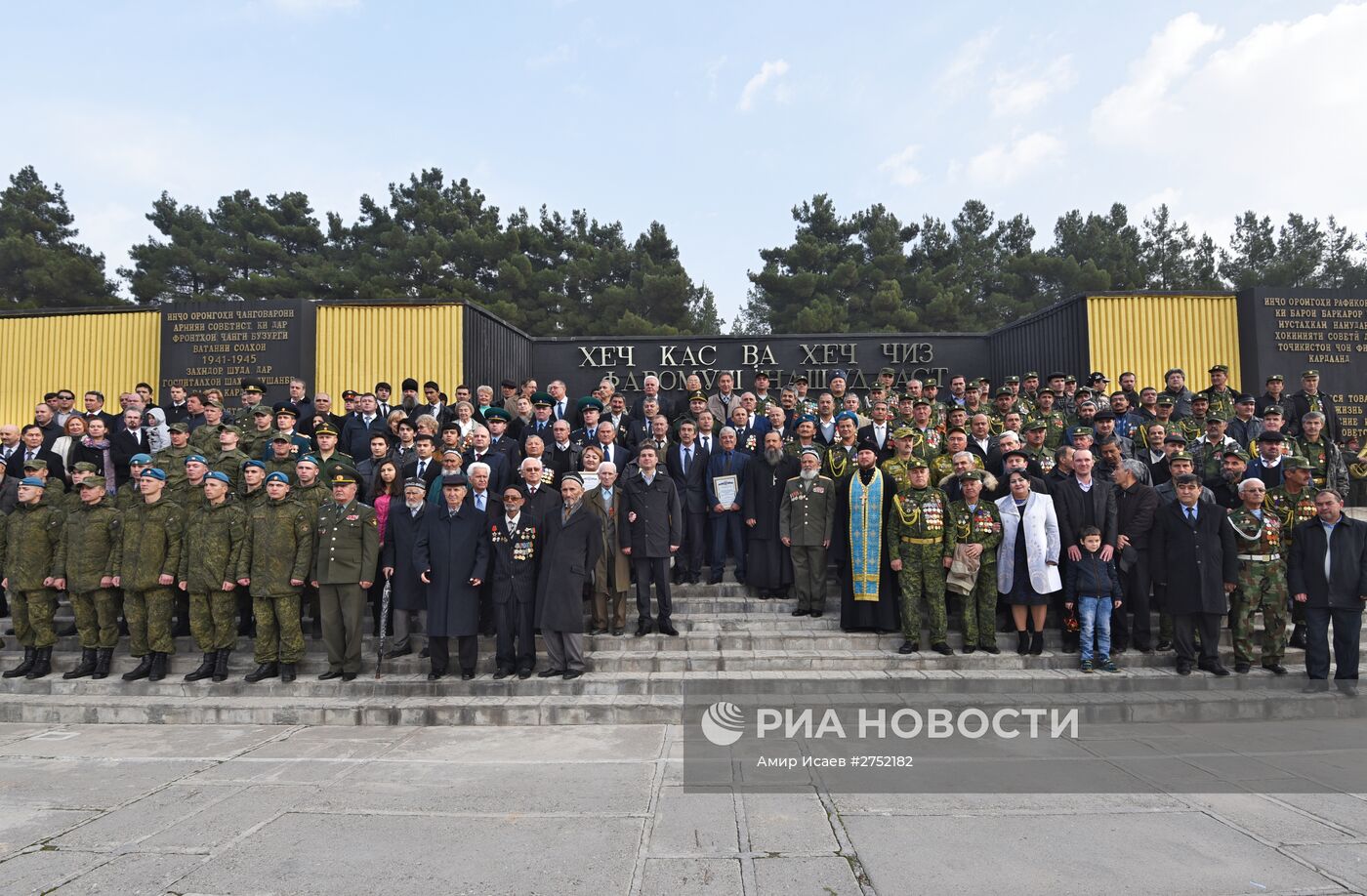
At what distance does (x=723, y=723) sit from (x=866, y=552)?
231 centimetres

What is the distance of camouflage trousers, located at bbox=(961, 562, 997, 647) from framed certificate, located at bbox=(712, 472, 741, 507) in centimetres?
246

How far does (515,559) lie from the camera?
20.9 feet

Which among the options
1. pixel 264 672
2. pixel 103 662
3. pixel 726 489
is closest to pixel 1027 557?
pixel 726 489

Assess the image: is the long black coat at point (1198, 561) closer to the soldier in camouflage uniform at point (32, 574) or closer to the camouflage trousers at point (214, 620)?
the camouflage trousers at point (214, 620)

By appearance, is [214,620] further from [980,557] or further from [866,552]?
[980,557]

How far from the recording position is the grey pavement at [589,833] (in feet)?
10.7

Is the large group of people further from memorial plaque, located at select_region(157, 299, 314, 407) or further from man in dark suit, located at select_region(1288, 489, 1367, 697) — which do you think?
memorial plaque, located at select_region(157, 299, 314, 407)

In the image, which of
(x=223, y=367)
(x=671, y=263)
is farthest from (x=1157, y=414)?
(x=671, y=263)

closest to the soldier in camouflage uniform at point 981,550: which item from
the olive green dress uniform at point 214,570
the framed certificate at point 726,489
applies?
the framed certificate at point 726,489

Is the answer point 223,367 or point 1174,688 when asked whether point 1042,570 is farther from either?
point 223,367

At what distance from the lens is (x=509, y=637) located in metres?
6.46

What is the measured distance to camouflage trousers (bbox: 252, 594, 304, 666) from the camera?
6.48m

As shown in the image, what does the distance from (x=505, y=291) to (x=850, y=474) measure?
24.4 m

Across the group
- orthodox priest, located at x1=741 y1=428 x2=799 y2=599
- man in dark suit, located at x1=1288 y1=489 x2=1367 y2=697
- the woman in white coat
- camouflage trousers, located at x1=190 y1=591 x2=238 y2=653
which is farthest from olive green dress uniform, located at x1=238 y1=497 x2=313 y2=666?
man in dark suit, located at x1=1288 y1=489 x2=1367 y2=697
